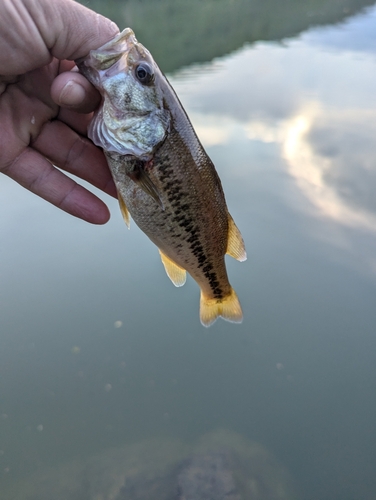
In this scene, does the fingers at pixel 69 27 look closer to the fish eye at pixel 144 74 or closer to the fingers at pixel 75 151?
the fish eye at pixel 144 74

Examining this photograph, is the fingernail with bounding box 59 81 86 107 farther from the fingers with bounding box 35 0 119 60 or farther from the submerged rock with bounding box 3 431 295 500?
the submerged rock with bounding box 3 431 295 500

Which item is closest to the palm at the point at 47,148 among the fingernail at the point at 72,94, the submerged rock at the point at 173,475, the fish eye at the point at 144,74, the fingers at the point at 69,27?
the fingers at the point at 69,27

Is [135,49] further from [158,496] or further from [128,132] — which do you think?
[158,496]

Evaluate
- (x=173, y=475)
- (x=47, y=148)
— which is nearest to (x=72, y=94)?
(x=47, y=148)

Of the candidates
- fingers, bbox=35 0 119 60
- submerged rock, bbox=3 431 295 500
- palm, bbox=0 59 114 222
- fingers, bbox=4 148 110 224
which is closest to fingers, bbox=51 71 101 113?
fingers, bbox=35 0 119 60

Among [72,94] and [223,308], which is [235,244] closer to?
[223,308]
